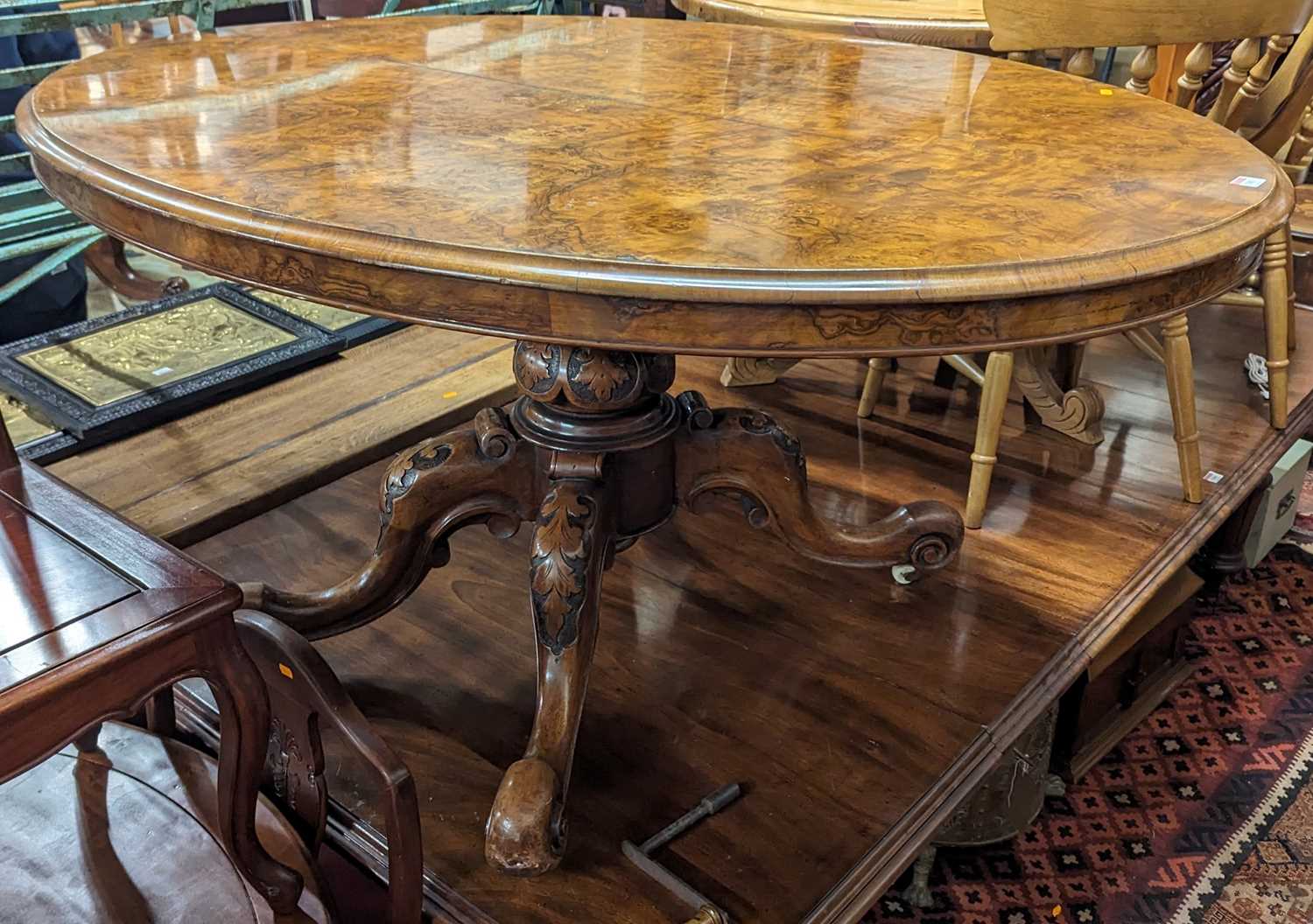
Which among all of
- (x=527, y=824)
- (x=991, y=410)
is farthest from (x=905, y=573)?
(x=527, y=824)

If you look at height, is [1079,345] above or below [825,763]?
above

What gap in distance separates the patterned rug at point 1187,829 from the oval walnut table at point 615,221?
1.48 ft

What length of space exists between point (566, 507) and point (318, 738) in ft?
1.10

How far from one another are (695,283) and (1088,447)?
4.45ft

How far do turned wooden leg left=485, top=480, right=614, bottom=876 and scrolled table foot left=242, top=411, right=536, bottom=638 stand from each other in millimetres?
105

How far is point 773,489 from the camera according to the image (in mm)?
1375

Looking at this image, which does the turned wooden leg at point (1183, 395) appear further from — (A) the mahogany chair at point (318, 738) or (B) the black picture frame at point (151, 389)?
(B) the black picture frame at point (151, 389)

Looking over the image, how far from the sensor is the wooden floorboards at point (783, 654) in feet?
3.72

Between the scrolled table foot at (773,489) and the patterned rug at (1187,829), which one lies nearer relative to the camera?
the scrolled table foot at (773,489)

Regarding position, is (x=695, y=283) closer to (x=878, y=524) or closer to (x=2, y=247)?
(x=878, y=524)

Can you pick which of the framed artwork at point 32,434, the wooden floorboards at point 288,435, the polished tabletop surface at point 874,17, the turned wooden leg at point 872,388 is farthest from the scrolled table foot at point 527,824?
the polished tabletop surface at point 874,17

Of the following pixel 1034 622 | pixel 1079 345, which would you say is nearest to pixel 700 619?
pixel 1034 622

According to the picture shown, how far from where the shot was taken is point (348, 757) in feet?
4.06

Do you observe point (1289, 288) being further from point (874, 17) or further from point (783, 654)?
point (783, 654)
